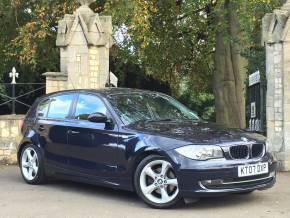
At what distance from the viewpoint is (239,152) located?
7.54 meters

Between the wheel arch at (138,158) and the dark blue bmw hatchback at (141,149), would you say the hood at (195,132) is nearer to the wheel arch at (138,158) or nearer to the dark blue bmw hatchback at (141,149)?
the dark blue bmw hatchback at (141,149)

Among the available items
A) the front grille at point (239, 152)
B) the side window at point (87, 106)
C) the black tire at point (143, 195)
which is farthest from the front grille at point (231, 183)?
the side window at point (87, 106)

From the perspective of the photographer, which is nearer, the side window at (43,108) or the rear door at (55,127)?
the rear door at (55,127)

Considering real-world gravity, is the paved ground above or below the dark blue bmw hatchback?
below

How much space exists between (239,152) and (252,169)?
282mm

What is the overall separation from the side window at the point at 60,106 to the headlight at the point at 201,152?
2.65 meters

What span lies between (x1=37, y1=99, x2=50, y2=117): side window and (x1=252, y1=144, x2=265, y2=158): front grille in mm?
3725

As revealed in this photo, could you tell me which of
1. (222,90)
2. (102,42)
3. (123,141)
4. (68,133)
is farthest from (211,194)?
(222,90)

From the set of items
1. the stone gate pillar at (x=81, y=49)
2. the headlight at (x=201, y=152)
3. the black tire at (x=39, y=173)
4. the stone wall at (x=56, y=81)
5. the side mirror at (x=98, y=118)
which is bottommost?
Result: the black tire at (x=39, y=173)

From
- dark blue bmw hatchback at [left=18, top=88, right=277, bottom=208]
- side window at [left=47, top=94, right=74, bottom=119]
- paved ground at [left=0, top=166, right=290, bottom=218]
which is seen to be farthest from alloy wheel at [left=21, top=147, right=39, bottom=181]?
side window at [left=47, top=94, right=74, bottom=119]

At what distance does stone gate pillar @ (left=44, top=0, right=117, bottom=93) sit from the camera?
1388cm

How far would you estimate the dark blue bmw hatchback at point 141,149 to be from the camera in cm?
730

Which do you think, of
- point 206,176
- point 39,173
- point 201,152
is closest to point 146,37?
point 39,173

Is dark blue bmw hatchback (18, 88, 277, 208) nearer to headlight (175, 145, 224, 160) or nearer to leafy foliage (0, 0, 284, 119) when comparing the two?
headlight (175, 145, 224, 160)
